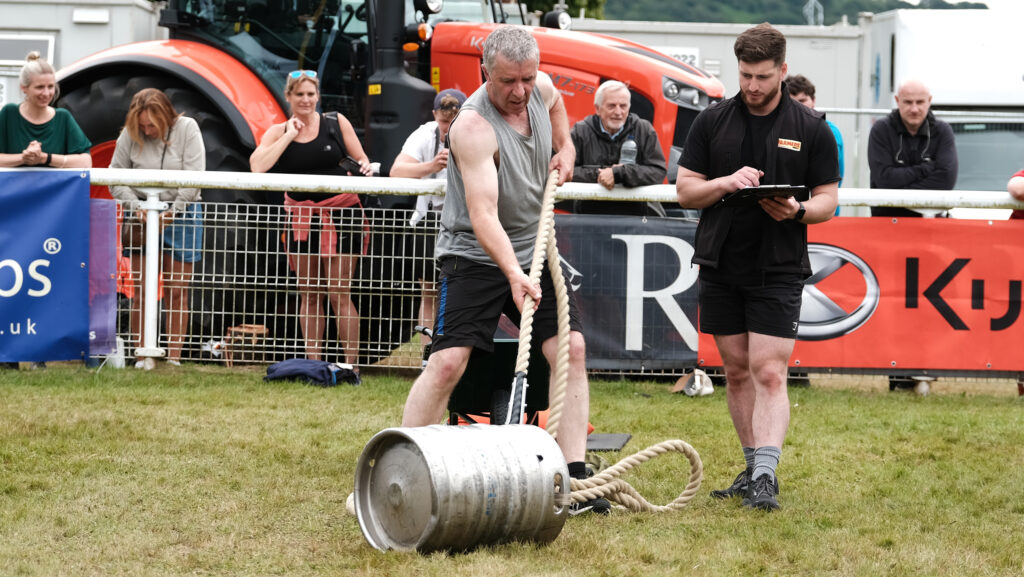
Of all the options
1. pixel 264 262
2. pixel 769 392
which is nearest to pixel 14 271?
pixel 264 262

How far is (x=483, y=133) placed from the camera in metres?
4.87

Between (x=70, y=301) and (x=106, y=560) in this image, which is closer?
(x=106, y=560)

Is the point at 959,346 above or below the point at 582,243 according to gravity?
below

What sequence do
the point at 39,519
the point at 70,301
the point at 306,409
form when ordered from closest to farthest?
the point at 39,519 < the point at 306,409 < the point at 70,301

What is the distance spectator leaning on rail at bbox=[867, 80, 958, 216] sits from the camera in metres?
9.09

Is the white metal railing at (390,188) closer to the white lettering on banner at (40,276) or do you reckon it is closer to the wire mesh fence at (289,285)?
the wire mesh fence at (289,285)

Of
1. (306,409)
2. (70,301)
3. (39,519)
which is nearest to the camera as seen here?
(39,519)

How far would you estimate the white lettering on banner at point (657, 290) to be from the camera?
336 inches

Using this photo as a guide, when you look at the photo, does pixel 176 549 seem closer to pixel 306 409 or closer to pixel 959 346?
pixel 306 409

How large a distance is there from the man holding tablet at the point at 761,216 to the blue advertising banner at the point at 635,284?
3026 mm

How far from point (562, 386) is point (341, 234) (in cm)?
399

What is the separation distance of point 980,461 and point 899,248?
2583 mm

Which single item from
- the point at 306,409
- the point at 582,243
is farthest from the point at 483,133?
the point at 582,243

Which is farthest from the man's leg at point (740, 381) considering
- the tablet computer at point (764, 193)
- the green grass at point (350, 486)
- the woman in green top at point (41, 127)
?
the woman in green top at point (41, 127)
